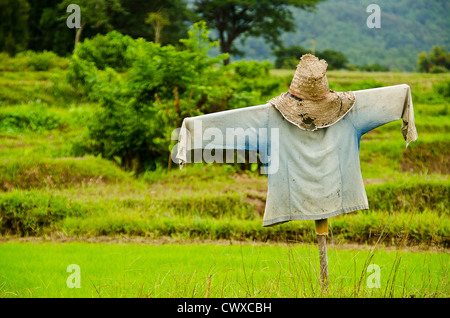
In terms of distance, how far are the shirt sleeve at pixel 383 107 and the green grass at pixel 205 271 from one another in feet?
3.01

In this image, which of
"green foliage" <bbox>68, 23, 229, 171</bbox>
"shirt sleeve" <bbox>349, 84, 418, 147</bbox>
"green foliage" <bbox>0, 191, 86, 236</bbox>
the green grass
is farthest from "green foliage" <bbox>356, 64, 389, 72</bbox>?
A: "shirt sleeve" <bbox>349, 84, 418, 147</bbox>

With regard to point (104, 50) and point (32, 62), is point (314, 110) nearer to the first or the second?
point (104, 50)

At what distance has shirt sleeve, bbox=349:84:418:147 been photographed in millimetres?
3486

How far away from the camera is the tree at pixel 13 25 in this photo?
15039 mm

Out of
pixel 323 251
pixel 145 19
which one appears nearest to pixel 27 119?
pixel 145 19

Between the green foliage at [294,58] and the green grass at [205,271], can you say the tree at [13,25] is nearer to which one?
the green foliage at [294,58]

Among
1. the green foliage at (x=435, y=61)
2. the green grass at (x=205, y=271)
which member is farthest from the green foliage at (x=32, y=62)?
the green foliage at (x=435, y=61)

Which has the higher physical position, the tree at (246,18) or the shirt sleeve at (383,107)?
the tree at (246,18)

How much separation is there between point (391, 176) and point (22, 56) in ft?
35.9

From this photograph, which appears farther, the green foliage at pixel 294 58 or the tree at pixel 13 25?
the green foliage at pixel 294 58

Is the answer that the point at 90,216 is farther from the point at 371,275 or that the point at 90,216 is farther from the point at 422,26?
the point at 422,26

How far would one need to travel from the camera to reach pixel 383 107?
3.49 meters

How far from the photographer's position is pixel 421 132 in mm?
12070

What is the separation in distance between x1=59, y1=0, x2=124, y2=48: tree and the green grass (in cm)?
917
